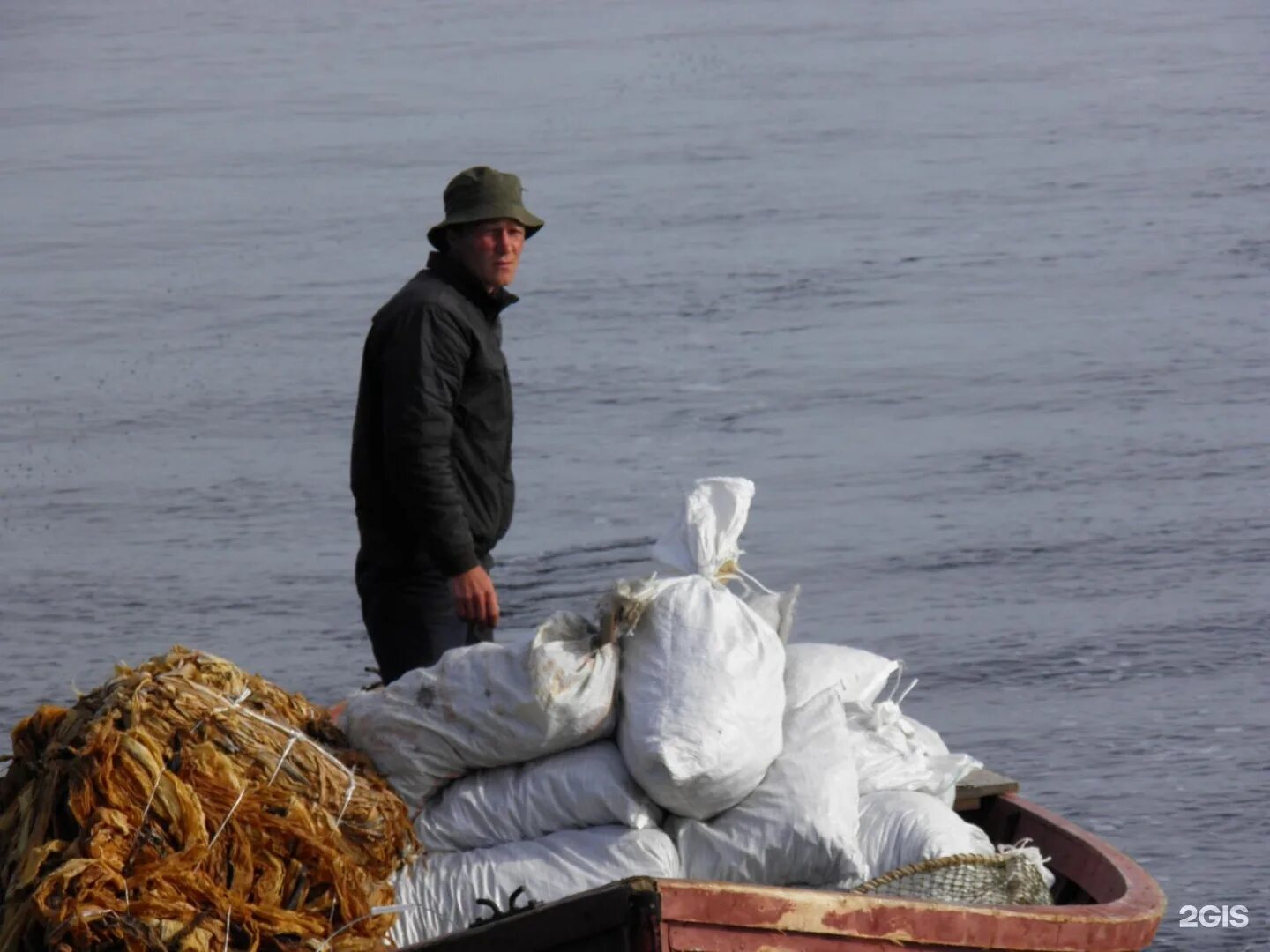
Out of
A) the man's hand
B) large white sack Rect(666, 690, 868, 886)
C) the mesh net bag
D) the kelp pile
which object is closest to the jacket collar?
the man's hand

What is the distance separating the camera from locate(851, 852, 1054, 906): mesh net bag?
4.54m

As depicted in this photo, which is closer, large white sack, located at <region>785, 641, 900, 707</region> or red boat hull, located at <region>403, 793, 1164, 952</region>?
red boat hull, located at <region>403, 793, 1164, 952</region>

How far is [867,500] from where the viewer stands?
10.5 m

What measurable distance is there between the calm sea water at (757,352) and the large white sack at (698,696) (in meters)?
2.85

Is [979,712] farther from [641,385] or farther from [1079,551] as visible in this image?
[641,385]

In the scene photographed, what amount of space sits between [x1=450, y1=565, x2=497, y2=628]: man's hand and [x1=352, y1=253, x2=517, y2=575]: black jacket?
0.11 ft

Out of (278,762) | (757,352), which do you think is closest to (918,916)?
(278,762)

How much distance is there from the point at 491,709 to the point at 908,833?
3.39 ft

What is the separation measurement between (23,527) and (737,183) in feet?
27.6

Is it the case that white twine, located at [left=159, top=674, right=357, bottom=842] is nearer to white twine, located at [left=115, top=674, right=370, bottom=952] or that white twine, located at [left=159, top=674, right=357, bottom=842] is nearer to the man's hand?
white twine, located at [left=115, top=674, right=370, bottom=952]

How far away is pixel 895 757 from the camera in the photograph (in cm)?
503

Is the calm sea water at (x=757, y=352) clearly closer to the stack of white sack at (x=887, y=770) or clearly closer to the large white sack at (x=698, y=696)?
the stack of white sack at (x=887, y=770)

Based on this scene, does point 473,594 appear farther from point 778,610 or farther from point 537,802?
point 537,802

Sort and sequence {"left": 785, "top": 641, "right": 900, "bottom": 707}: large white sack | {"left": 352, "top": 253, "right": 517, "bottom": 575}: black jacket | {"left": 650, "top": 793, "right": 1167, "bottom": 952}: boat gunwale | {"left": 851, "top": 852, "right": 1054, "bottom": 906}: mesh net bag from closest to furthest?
{"left": 650, "top": 793, "right": 1167, "bottom": 952}: boat gunwale, {"left": 851, "top": 852, "right": 1054, "bottom": 906}: mesh net bag, {"left": 785, "top": 641, "right": 900, "bottom": 707}: large white sack, {"left": 352, "top": 253, "right": 517, "bottom": 575}: black jacket
